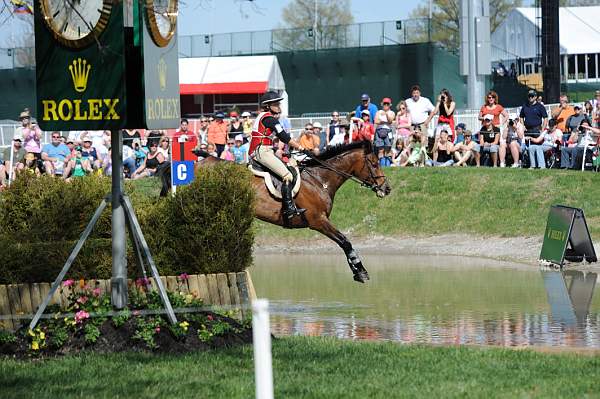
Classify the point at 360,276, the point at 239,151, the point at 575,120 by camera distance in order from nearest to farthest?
the point at 360,276, the point at 575,120, the point at 239,151

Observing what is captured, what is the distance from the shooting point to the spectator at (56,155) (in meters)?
31.7

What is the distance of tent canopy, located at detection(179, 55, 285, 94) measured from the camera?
57.4 meters

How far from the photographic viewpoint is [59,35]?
1176 cm

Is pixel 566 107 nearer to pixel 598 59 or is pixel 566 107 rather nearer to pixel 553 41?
pixel 553 41

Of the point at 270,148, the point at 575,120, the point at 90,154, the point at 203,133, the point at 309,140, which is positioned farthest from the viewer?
the point at 203,133

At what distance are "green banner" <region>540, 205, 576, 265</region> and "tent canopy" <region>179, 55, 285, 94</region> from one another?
3537cm

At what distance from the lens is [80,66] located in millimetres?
11781

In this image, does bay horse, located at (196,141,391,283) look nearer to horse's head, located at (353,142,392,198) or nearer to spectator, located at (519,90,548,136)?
horse's head, located at (353,142,392,198)

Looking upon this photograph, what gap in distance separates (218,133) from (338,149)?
12329 mm

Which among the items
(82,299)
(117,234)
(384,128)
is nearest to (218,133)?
(384,128)

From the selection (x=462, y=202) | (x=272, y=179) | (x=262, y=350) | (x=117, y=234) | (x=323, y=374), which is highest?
(x=272, y=179)

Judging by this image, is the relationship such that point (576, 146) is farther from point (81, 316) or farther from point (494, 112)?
point (81, 316)

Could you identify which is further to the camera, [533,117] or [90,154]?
[90,154]

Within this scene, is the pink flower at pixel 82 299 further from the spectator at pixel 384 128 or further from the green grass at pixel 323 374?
the spectator at pixel 384 128
